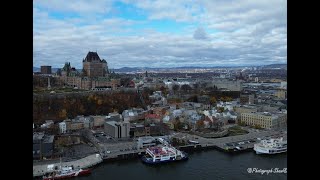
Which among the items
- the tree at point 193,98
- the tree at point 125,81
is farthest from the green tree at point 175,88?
the tree at point 125,81

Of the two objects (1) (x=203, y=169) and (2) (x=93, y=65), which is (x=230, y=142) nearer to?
(1) (x=203, y=169)

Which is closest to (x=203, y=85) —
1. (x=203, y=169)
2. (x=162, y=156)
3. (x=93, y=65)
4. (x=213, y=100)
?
(x=213, y=100)

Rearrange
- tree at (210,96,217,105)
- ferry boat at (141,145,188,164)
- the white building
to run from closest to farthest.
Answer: ferry boat at (141,145,188,164), the white building, tree at (210,96,217,105)

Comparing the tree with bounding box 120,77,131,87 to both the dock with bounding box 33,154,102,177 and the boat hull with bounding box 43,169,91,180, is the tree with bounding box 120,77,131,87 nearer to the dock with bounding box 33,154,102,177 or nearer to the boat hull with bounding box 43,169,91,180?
the dock with bounding box 33,154,102,177

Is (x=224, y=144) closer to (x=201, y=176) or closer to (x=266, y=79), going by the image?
(x=201, y=176)

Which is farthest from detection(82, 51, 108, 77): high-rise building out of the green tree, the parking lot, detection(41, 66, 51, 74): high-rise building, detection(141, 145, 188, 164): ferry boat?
detection(141, 145, 188, 164): ferry boat

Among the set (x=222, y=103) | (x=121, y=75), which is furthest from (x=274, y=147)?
(x=121, y=75)
